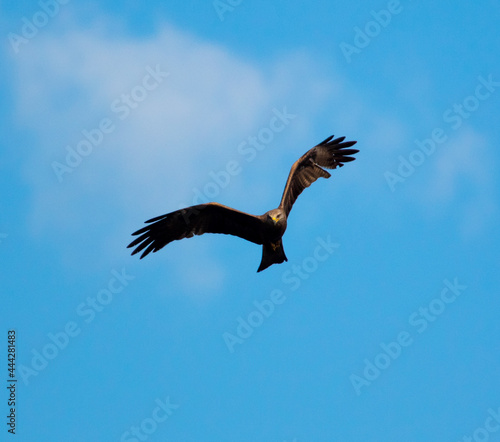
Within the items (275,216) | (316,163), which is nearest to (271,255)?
(275,216)

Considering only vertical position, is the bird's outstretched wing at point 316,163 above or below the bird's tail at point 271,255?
above

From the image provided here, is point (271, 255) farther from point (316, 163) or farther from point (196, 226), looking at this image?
point (316, 163)

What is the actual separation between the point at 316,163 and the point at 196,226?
4.00 m

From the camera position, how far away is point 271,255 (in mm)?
20812

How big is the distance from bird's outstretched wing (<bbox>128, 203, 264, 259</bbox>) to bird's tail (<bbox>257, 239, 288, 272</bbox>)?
27cm

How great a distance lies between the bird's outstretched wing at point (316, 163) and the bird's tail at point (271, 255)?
4.47ft

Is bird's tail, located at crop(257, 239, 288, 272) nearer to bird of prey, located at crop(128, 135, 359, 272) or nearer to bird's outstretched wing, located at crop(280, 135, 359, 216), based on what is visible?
bird of prey, located at crop(128, 135, 359, 272)

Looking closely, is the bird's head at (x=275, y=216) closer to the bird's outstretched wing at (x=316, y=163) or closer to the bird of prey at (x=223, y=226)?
the bird of prey at (x=223, y=226)

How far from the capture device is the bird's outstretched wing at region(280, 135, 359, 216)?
2220cm

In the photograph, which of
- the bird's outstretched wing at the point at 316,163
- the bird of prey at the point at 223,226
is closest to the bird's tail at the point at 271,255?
the bird of prey at the point at 223,226

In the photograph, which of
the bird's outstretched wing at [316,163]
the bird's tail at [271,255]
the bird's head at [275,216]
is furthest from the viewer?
the bird's outstretched wing at [316,163]

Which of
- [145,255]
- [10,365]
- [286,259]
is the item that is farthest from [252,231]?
[10,365]

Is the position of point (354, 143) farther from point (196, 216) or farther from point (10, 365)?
point (10, 365)

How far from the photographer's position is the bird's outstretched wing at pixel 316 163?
874 inches
